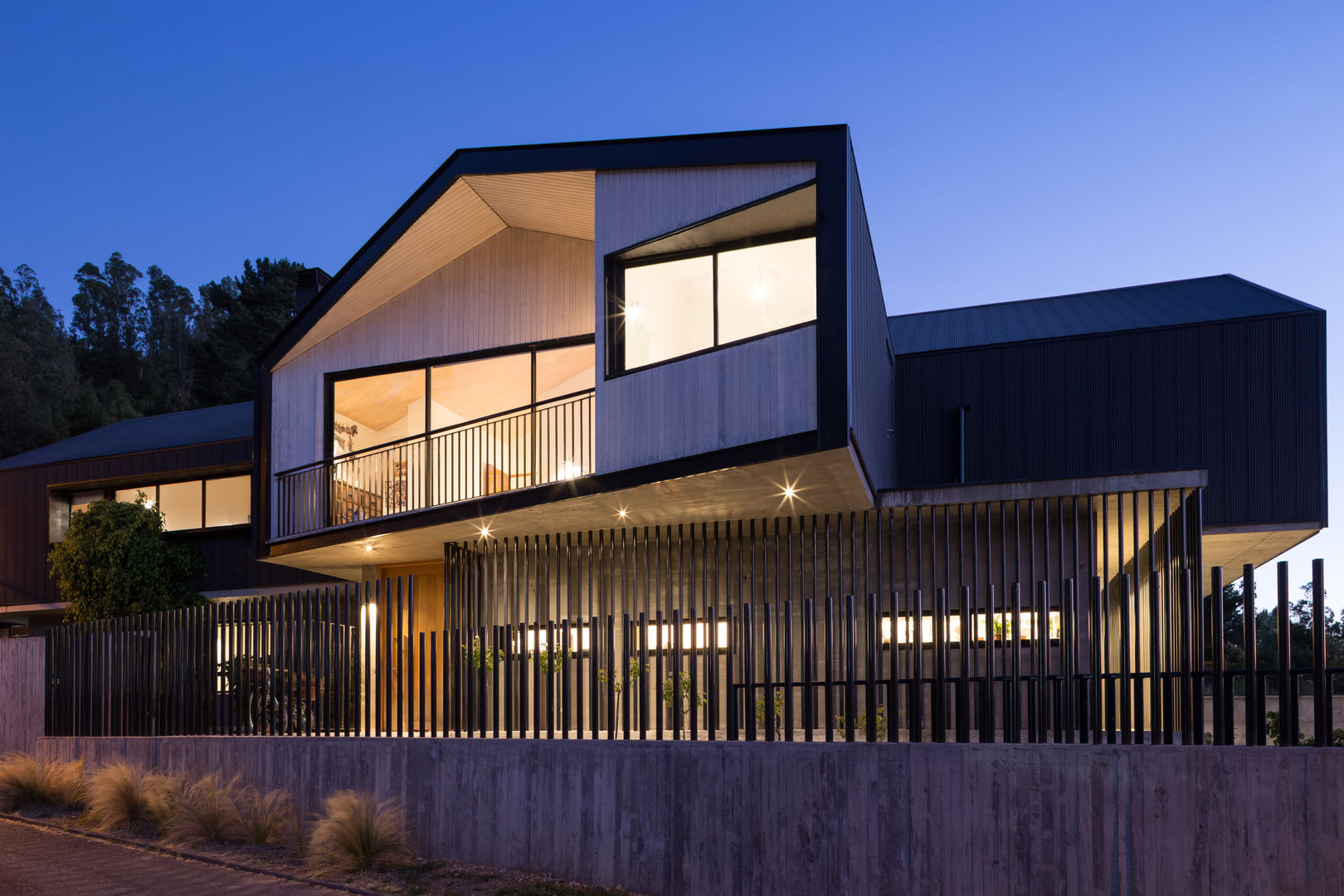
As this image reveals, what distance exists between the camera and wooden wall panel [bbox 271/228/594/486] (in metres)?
14.5

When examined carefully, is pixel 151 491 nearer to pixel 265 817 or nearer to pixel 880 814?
pixel 265 817

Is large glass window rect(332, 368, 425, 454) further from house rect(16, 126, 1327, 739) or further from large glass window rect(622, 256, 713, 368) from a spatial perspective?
large glass window rect(622, 256, 713, 368)

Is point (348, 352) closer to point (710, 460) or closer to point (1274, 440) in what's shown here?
point (710, 460)

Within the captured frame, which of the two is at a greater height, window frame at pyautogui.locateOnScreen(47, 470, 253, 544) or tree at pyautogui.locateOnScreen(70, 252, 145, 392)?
tree at pyautogui.locateOnScreen(70, 252, 145, 392)

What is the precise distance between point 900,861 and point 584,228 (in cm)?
889

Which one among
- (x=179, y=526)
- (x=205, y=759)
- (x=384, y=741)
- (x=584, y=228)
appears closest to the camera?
(x=384, y=741)

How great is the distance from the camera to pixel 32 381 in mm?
54062

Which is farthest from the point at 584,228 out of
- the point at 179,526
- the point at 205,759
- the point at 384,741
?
the point at 179,526

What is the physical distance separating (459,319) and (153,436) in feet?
41.1

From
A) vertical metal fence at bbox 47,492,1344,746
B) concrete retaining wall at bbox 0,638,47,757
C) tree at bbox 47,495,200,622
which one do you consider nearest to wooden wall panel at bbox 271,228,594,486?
vertical metal fence at bbox 47,492,1344,746

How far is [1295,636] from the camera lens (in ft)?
128

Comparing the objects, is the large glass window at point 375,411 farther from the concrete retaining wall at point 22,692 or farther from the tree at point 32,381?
the tree at point 32,381

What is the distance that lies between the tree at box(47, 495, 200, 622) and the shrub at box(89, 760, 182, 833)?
8.47 m

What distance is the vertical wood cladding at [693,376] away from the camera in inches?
408
